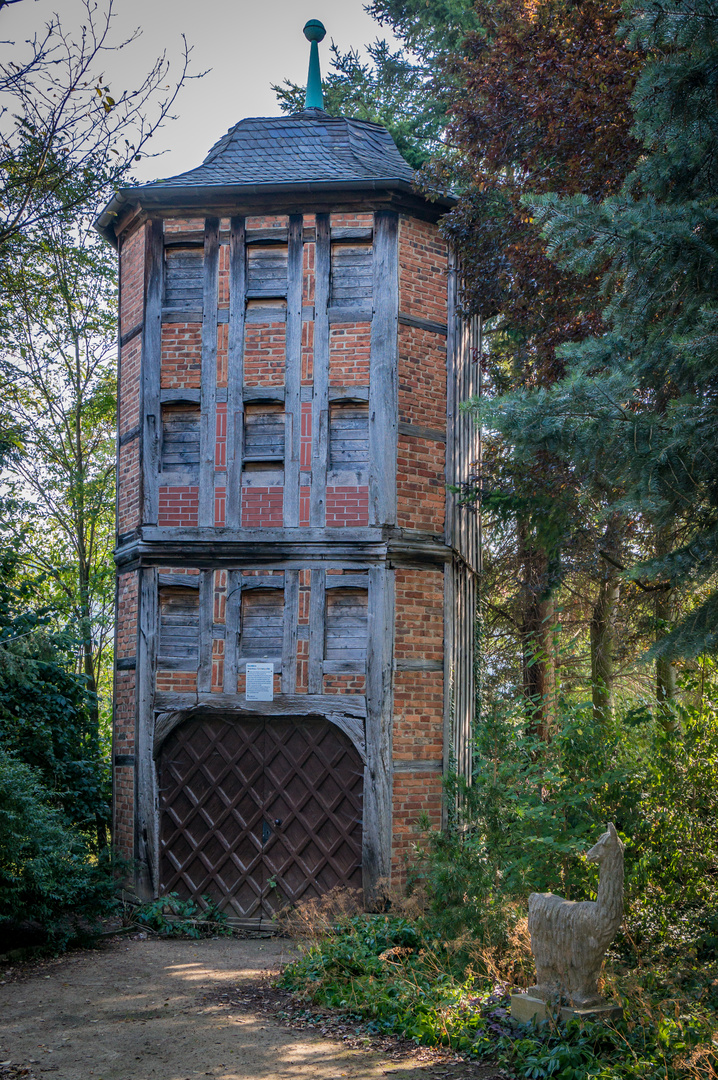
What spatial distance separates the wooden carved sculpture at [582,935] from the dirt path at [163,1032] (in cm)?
70

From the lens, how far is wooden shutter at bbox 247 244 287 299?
10.3 meters

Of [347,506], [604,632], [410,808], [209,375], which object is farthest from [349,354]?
[604,632]

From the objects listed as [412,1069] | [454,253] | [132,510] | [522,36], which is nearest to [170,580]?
[132,510]

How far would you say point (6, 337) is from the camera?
14.6 m

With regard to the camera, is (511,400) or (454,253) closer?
(511,400)

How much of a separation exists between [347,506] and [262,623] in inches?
62.1

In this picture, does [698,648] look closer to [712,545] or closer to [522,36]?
[712,545]

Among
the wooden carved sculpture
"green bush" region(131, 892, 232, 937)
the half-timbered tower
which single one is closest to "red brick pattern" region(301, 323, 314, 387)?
the half-timbered tower

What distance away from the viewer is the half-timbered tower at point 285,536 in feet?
31.1

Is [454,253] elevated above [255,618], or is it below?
above

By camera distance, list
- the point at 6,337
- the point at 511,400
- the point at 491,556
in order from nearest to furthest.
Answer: the point at 511,400
the point at 6,337
the point at 491,556

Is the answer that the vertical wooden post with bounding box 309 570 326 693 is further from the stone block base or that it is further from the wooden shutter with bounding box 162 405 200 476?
the stone block base

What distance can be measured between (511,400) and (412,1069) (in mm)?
4018

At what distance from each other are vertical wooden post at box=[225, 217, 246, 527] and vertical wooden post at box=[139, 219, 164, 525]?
33.6 inches
